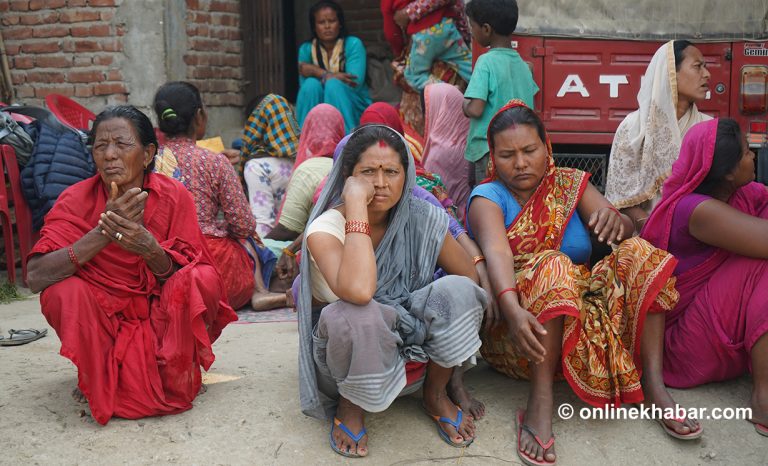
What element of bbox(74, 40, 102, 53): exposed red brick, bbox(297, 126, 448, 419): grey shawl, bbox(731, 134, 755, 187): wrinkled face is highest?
bbox(74, 40, 102, 53): exposed red brick

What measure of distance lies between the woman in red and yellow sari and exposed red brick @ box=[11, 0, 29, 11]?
18.2ft

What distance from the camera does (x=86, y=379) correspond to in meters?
3.08

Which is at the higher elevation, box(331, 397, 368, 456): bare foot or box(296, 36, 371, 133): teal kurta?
box(296, 36, 371, 133): teal kurta

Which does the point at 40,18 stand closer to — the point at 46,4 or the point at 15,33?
the point at 46,4

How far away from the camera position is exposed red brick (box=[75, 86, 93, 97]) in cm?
716

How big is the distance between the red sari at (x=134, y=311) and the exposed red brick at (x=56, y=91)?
4350 millimetres

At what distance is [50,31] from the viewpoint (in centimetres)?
719

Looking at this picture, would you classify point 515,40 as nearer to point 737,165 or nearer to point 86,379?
point 737,165

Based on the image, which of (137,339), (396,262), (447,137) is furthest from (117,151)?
→ (447,137)

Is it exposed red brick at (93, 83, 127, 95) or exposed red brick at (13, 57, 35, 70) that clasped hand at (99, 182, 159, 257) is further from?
exposed red brick at (13, 57, 35, 70)

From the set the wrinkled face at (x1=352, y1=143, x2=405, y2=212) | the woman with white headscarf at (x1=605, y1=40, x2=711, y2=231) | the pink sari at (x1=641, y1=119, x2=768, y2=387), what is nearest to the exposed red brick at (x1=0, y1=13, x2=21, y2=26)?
the wrinkled face at (x1=352, y1=143, x2=405, y2=212)

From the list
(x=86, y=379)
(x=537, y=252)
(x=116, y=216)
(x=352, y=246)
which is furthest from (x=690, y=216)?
(x=86, y=379)

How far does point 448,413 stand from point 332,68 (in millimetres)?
4716

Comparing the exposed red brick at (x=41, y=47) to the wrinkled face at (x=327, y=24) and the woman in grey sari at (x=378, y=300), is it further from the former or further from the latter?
the woman in grey sari at (x=378, y=300)
